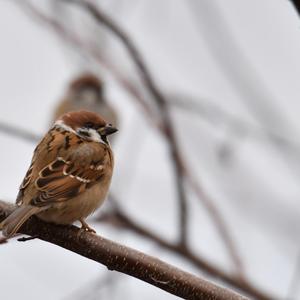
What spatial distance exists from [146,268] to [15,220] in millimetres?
563

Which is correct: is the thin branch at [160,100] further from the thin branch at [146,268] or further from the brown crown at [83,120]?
the thin branch at [146,268]

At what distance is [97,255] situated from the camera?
116 inches

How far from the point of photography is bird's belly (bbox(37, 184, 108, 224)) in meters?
3.37

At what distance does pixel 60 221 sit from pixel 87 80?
815cm

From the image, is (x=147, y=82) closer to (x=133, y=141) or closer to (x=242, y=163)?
(x=133, y=141)

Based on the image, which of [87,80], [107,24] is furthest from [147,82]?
[87,80]

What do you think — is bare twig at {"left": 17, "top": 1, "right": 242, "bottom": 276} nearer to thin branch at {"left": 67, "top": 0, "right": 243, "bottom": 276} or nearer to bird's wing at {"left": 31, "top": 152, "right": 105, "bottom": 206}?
thin branch at {"left": 67, "top": 0, "right": 243, "bottom": 276}

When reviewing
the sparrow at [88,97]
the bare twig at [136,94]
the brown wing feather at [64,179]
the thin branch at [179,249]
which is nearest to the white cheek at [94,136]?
the brown wing feather at [64,179]

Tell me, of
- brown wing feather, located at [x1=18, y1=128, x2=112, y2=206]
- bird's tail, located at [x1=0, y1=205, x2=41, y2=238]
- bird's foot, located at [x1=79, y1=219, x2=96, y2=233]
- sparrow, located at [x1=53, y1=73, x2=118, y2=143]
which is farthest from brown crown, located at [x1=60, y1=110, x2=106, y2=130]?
sparrow, located at [x1=53, y1=73, x2=118, y2=143]

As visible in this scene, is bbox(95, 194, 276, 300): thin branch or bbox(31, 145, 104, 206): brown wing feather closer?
bbox(31, 145, 104, 206): brown wing feather

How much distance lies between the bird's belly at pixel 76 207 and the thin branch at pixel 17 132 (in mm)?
706

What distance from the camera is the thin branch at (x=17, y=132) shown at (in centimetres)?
421

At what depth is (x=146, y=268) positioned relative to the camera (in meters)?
2.86

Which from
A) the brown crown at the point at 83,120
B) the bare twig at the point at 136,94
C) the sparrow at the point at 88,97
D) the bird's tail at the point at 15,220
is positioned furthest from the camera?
the sparrow at the point at 88,97
